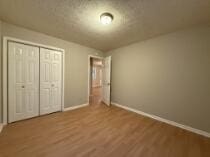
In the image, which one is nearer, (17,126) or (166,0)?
(166,0)

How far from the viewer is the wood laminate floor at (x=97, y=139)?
70.4 inches

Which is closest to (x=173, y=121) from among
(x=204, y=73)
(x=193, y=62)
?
(x=204, y=73)

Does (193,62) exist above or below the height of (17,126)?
above

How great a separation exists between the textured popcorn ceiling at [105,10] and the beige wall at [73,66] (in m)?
0.28

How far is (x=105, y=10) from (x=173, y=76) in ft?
7.66

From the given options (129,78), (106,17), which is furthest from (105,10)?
(129,78)

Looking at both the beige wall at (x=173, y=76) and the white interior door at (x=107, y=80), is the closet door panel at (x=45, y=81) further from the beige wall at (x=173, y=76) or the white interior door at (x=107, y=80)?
the beige wall at (x=173, y=76)

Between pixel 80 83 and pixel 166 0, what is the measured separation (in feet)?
11.1

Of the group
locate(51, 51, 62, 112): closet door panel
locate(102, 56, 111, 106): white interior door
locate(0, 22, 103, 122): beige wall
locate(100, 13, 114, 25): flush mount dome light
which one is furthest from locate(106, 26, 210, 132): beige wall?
locate(51, 51, 62, 112): closet door panel

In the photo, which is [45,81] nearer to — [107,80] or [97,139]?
[97,139]

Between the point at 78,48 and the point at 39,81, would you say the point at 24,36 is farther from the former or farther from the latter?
the point at 78,48

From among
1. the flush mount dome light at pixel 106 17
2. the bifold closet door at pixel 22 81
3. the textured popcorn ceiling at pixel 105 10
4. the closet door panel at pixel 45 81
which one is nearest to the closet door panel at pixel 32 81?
the bifold closet door at pixel 22 81

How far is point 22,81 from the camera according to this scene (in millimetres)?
2754

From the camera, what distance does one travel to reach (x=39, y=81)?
3.06m
